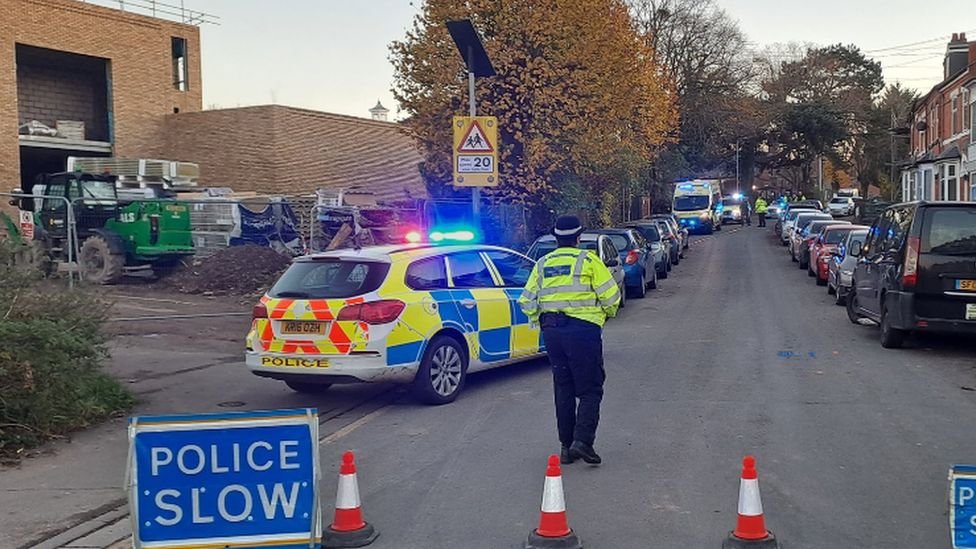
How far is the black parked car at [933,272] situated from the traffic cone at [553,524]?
25.5ft

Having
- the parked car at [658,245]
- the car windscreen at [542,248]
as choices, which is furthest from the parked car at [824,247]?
the car windscreen at [542,248]

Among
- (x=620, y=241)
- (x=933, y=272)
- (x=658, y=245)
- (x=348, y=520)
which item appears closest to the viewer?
(x=348, y=520)

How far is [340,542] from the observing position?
509 centimetres

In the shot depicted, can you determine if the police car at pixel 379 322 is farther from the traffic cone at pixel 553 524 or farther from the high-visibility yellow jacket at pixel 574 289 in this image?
the traffic cone at pixel 553 524

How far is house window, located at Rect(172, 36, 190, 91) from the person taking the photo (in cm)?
3806

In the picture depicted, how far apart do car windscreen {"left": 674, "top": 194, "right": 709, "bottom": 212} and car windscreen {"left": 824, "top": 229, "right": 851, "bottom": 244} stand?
76.8 feet

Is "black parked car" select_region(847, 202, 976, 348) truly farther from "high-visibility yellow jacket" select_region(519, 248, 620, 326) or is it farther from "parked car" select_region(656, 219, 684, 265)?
"parked car" select_region(656, 219, 684, 265)

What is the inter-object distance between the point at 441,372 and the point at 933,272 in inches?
244

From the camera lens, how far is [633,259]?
18344 mm

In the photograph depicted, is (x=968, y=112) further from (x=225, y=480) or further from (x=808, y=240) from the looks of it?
(x=225, y=480)

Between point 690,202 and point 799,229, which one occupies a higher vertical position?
point 690,202

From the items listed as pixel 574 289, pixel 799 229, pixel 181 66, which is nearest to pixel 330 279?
pixel 574 289

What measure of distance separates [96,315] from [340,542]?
4462 mm

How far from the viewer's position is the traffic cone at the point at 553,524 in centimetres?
486
